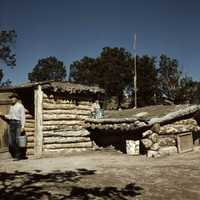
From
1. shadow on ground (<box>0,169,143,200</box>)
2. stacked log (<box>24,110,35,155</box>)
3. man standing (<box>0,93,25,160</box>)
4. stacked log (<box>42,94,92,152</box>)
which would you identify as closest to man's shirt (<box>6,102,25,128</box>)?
man standing (<box>0,93,25,160</box>)

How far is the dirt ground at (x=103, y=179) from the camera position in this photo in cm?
612

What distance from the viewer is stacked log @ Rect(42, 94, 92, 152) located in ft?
41.9

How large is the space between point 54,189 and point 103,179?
54.3 inches

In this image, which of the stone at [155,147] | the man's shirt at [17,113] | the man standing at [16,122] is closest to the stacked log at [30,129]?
the man standing at [16,122]

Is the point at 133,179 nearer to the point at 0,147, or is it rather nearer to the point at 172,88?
the point at 0,147

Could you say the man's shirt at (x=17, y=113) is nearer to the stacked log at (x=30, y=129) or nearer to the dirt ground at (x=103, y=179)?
the dirt ground at (x=103, y=179)

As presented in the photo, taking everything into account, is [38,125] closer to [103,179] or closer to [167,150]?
[167,150]

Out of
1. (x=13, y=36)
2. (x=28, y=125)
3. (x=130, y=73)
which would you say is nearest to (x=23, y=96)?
(x=28, y=125)

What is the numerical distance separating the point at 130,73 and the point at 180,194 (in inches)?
1488

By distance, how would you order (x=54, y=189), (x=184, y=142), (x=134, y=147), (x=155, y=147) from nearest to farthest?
(x=54, y=189)
(x=155, y=147)
(x=184, y=142)
(x=134, y=147)

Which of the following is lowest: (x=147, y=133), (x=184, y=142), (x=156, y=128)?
(x=184, y=142)

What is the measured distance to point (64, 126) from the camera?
13.2m

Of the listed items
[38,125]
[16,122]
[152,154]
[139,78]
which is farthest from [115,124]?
[139,78]

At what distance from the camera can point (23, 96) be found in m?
14.1
